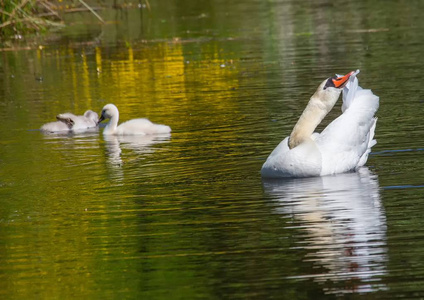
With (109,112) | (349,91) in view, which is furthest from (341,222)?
(109,112)

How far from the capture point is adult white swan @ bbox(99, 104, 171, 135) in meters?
15.5

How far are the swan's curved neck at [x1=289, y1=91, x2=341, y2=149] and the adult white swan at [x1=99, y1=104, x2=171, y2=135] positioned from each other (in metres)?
4.58

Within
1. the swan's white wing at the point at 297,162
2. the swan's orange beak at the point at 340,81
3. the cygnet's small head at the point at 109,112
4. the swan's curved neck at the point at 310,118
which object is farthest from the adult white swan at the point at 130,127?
the swan's orange beak at the point at 340,81

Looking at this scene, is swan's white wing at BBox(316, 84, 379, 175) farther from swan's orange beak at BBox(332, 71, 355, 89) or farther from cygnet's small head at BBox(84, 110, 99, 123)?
cygnet's small head at BBox(84, 110, 99, 123)

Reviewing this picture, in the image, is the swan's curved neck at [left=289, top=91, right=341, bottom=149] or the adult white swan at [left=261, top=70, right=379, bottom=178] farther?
the swan's curved neck at [left=289, top=91, right=341, bottom=149]

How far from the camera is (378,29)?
30.2 m

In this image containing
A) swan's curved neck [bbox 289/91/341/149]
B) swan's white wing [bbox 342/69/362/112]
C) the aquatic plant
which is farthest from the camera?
the aquatic plant

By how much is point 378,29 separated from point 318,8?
9826mm

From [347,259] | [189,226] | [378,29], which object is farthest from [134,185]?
[378,29]

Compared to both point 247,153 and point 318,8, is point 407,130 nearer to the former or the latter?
point 247,153

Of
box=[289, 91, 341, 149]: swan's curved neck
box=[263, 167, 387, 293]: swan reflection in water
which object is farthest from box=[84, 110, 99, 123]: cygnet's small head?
box=[263, 167, 387, 293]: swan reflection in water

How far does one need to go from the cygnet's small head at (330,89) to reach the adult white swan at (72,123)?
6568 mm

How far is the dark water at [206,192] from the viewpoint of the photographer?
736cm

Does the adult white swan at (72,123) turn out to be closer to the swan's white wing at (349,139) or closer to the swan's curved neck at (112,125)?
the swan's curved neck at (112,125)
